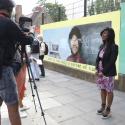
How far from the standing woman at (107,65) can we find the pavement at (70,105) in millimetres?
368

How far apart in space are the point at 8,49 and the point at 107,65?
7.86 ft

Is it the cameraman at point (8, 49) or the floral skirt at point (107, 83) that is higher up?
the cameraman at point (8, 49)

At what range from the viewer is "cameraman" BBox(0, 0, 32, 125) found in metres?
3.55

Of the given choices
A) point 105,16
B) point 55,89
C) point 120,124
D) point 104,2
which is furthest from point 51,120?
point 104,2

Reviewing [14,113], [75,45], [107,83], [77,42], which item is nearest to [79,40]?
[77,42]

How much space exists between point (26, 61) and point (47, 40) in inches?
375

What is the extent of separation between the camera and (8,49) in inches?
141

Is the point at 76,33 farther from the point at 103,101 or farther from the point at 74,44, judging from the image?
the point at 103,101

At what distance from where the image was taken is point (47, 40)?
13.8m

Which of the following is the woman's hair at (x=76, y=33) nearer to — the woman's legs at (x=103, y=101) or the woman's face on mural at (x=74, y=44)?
the woman's face on mural at (x=74, y=44)

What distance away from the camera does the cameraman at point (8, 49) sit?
11.6 feet

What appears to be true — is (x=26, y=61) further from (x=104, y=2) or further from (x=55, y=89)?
(x=104, y=2)

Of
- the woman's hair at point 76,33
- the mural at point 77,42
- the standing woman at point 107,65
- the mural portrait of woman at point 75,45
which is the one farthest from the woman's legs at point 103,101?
the woman's hair at point 76,33

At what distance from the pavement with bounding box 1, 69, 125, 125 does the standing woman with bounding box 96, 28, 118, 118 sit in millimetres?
368
